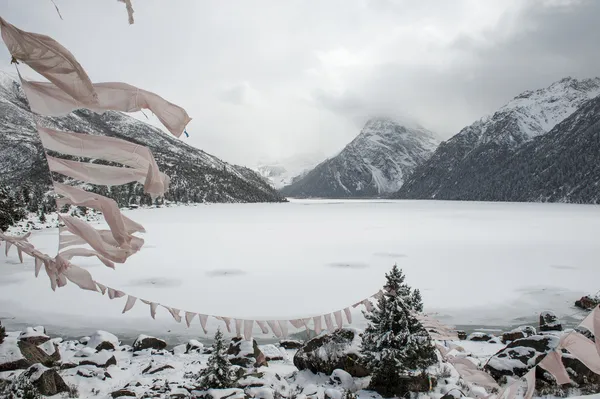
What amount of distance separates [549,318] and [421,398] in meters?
9.47

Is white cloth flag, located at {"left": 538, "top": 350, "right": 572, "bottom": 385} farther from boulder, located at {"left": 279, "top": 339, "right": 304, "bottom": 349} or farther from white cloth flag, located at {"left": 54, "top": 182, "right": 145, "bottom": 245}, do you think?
boulder, located at {"left": 279, "top": 339, "right": 304, "bottom": 349}

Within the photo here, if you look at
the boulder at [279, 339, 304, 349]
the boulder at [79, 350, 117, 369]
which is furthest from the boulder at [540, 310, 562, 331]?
the boulder at [79, 350, 117, 369]

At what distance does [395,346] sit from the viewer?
35.8ft

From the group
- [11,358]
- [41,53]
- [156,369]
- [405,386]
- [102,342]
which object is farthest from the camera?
[102,342]

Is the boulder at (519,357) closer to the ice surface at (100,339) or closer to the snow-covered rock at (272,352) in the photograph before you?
the snow-covered rock at (272,352)

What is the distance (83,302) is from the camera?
20.5m

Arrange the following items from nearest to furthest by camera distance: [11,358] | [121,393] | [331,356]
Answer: [121,393] → [11,358] → [331,356]

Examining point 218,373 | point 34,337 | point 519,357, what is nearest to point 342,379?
point 218,373

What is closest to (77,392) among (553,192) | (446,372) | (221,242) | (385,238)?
(446,372)

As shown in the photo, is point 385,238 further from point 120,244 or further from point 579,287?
point 120,244

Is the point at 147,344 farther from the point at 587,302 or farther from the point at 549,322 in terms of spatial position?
the point at 587,302

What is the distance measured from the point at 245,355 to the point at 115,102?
528 inches

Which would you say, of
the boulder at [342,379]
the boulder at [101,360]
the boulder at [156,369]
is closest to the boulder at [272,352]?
the boulder at [342,379]

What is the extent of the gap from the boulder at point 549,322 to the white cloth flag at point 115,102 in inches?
723
